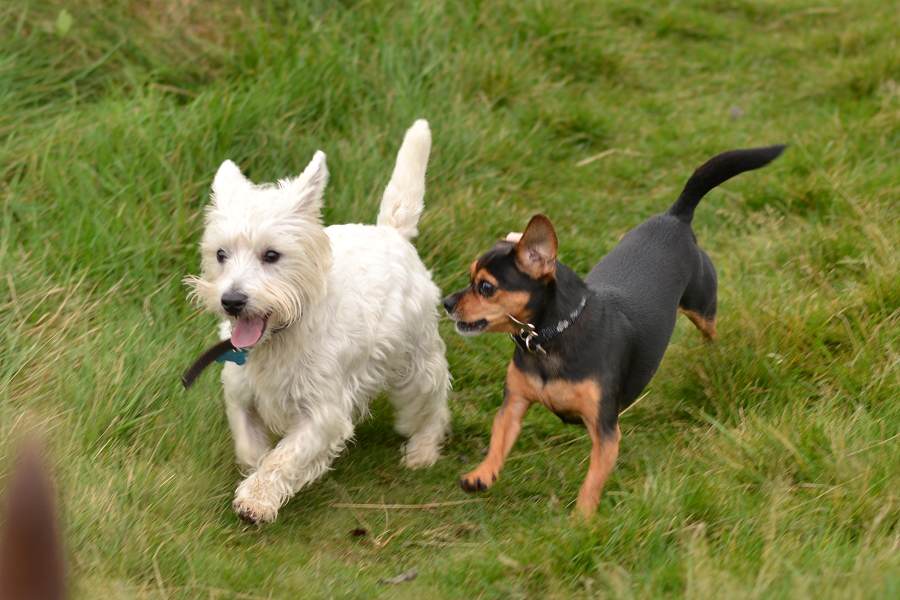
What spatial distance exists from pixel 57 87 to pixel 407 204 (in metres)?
2.24

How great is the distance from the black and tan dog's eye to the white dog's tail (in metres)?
0.95

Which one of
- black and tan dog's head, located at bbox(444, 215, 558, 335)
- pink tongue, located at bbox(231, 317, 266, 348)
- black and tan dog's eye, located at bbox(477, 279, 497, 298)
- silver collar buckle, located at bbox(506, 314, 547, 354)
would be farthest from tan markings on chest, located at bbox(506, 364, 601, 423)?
pink tongue, located at bbox(231, 317, 266, 348)

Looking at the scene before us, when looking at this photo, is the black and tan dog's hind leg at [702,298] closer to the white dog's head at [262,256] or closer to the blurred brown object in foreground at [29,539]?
the white dog's head at [262,256]

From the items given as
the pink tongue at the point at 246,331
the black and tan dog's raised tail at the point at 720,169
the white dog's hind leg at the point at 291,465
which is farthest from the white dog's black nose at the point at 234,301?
the black and tan dog's raised tail at the point at 720,169

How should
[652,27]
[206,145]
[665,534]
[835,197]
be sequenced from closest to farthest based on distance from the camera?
[665,534]
[206,145]
[835,197]
[652,27]

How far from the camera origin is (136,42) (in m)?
6.01

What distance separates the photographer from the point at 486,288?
364 cm

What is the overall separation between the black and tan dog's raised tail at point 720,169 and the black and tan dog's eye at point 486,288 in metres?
1.18

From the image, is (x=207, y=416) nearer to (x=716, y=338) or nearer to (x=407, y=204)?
(x=407, y=204)

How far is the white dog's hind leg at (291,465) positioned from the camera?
3.70 metres

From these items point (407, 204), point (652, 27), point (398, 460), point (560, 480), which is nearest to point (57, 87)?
point (407, 204)

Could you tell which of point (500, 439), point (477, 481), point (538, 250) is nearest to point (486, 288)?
point (538, 250)

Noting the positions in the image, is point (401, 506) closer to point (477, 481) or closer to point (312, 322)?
point (477, 481)

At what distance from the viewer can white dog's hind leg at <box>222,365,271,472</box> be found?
12.9ft
